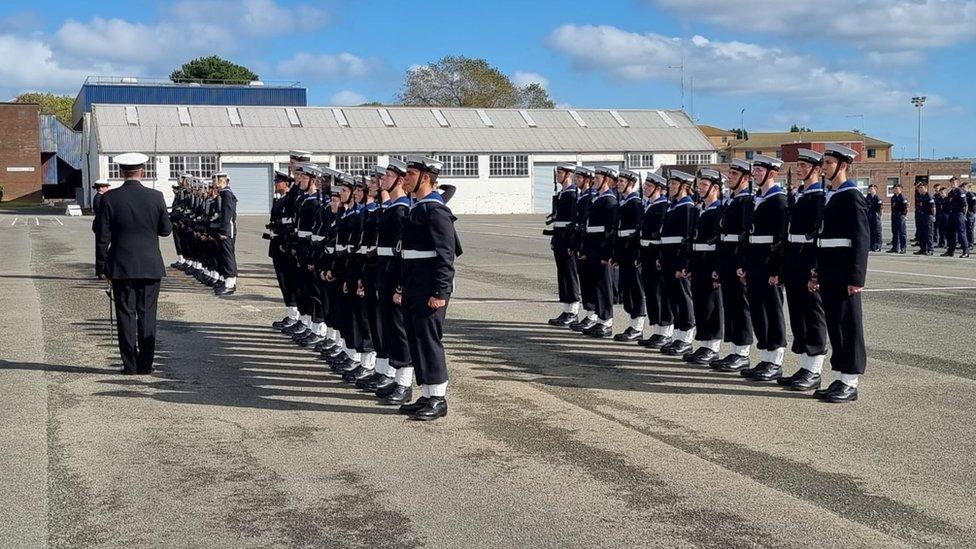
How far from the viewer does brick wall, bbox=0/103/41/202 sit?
78375 millimetres

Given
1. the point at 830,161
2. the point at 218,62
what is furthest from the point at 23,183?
the point at 830,161

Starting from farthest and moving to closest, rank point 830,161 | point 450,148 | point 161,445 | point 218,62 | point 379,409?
point 218,62 < point 450,148 < point 830,161 < point 379,409 < point 161,445

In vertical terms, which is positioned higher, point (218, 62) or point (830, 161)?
point (218, 62)

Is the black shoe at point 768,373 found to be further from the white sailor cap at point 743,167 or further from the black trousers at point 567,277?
the black trousers at point 567,277

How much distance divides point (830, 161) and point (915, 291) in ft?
28.9

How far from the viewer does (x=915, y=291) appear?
16.9 metres

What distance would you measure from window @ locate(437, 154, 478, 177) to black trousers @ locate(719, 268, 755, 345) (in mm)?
54863

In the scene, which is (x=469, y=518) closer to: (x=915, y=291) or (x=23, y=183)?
(x=915, y=291)

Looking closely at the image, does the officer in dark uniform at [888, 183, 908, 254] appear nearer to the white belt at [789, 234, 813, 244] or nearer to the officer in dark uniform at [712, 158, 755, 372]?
the officer in dark uniform at [712, 158, 755, 372]

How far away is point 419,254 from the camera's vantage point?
27.0ft

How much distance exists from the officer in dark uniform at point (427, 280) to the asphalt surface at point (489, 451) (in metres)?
0.31

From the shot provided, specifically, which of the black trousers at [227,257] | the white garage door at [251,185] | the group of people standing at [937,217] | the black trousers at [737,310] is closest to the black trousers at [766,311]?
the black trousers at [737,310]

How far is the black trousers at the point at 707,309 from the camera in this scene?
10.8m

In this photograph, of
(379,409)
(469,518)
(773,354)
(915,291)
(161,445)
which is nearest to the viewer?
(469,518)
